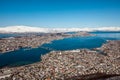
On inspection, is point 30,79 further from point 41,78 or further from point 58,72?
point 58,72

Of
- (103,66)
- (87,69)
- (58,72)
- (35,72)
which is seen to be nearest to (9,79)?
(35,72)

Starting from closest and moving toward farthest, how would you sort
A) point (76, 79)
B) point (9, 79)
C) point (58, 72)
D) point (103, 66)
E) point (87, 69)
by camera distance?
point (76, 79) → point (9, 79) → point (58, 72) → point (87, 69) → point (103, 66)

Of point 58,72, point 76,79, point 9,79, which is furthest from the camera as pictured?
point 58,72

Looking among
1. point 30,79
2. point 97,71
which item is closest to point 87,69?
point 97,71

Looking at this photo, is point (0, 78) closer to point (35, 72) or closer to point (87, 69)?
point (35, 72)

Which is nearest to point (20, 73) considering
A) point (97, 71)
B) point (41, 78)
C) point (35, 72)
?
point (35, 72)

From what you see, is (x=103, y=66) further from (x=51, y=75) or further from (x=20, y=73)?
(x=20, y=73)

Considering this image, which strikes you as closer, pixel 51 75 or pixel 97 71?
pixel 51 75

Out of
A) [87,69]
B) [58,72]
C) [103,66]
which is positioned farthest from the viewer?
[103,66]

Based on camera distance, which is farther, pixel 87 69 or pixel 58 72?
pixel 87 69
